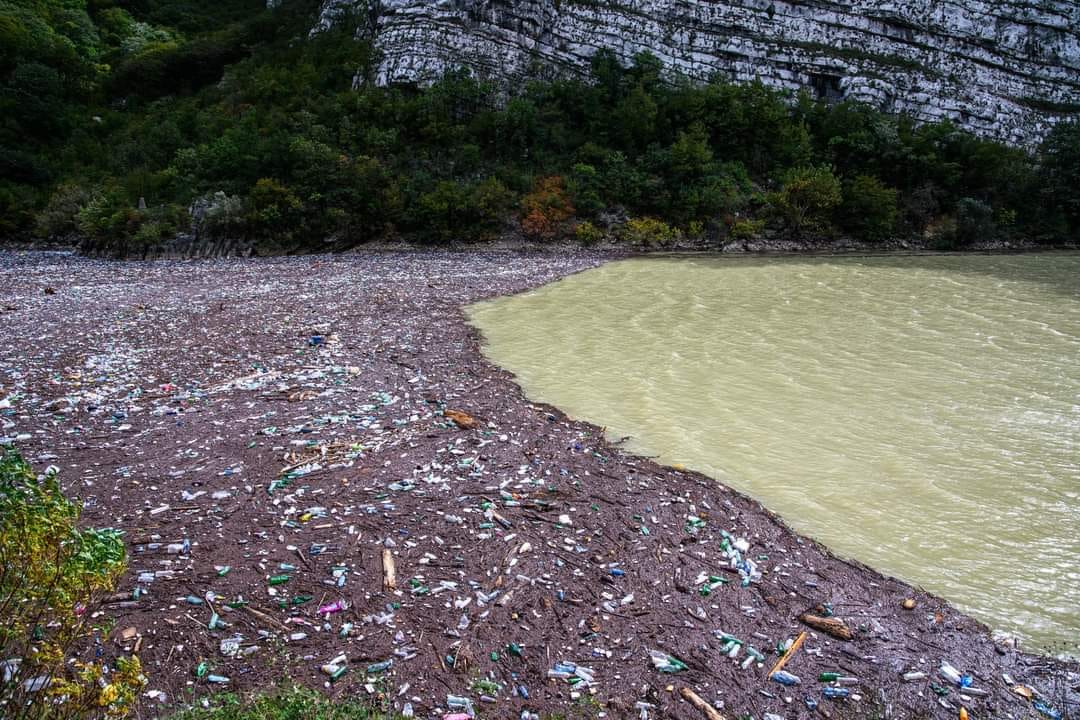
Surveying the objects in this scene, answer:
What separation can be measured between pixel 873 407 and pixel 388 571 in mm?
7685

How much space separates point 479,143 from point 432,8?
11696 millimetres

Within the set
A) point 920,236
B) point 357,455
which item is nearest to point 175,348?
point 357,455

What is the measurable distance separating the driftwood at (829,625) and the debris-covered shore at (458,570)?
2 centimetres

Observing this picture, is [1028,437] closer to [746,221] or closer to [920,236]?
[746,221]

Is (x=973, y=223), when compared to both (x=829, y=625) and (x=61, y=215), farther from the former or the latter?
(x=61, y=215)

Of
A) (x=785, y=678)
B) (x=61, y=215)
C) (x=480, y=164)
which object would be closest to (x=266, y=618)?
(x=785, y=678)

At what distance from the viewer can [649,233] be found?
33281 mm

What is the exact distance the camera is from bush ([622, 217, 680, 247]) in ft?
109

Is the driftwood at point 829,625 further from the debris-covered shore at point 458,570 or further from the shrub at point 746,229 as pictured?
the shrub at point 746,229

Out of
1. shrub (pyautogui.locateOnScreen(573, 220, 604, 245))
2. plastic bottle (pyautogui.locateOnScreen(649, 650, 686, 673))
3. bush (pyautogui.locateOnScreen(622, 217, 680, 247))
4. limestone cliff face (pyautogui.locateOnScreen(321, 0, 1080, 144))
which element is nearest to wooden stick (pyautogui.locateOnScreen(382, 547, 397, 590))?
plastic bottle (pyautogui.locateOnScreen(649, 650, 686, 673))

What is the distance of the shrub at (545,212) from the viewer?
32.4 meters

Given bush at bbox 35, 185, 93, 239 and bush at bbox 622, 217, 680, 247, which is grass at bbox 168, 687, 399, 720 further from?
bush at bbox 35, 185, 93, 239

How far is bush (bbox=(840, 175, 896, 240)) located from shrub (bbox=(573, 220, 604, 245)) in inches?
603

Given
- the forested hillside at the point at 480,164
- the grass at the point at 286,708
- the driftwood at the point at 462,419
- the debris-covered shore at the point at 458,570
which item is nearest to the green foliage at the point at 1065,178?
the forested hillside at the point at 480,164
